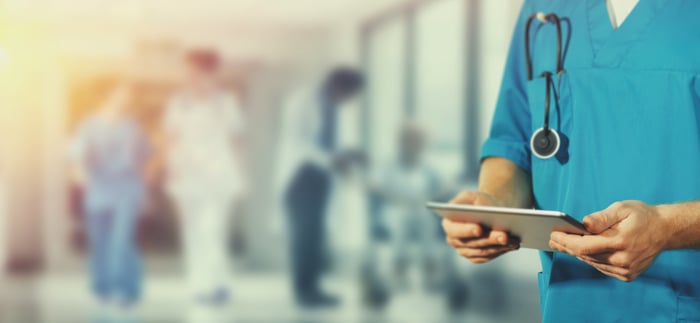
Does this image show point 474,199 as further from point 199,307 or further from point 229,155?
point 199,307

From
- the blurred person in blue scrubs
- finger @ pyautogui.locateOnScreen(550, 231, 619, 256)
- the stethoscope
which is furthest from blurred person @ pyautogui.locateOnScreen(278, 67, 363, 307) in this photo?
finger @ pyautogui.locateOnScreen(550, 231, 619, 256)

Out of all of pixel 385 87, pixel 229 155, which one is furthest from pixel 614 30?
pixel 229 155

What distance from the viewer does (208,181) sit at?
135 inches

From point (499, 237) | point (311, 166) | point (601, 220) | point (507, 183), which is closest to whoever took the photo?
point (601, 220)

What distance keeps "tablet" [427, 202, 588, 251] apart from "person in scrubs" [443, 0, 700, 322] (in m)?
0.01

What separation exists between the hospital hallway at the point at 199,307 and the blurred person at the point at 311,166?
0.08 metres

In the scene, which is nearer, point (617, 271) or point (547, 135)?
point (617, 271)

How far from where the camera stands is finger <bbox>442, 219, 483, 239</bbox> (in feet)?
2.81

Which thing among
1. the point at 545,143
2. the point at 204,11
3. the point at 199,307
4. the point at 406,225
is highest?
the point at 204,11

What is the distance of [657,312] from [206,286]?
2.77 m

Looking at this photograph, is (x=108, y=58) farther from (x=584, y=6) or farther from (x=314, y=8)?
(x=584, y=6)

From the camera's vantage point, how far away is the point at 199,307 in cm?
340

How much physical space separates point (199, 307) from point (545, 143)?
273 cm

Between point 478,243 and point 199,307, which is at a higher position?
point 478,243
